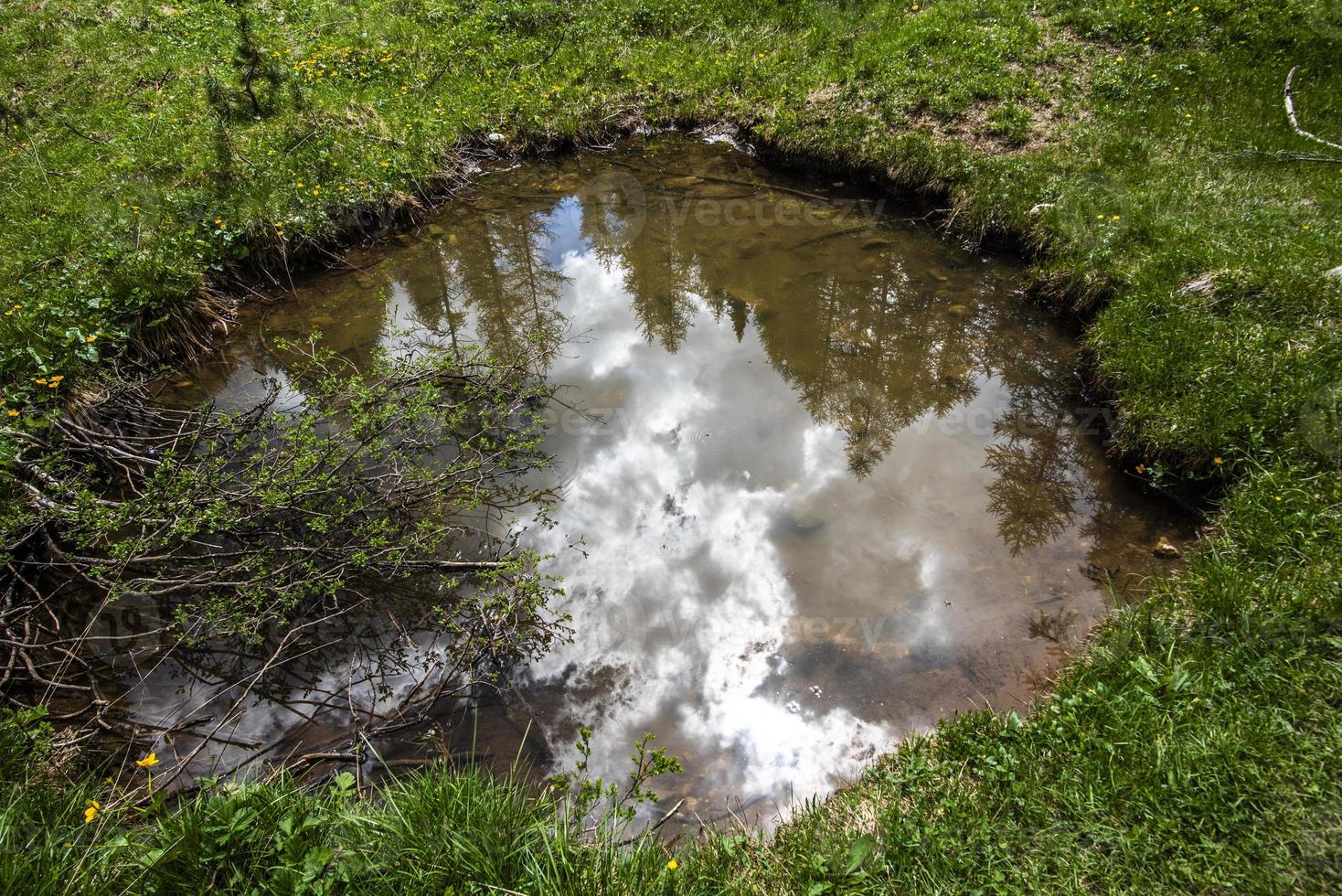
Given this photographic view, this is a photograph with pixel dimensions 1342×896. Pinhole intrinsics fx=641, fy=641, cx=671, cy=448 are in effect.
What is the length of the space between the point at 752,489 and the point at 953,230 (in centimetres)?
548

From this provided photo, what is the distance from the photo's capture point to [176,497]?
16.7 ft

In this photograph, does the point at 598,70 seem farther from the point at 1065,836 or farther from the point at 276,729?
the point at 1065,836

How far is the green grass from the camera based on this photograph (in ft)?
9.68

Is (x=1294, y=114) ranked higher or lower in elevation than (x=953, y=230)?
higher

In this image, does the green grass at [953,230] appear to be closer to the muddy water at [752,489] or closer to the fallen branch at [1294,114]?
the fallen branch at [1294,114]

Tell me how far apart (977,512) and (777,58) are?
1016cm

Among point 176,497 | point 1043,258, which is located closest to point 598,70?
point 1043,258

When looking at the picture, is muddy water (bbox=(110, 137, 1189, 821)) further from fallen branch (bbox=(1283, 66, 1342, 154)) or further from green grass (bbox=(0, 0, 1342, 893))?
fallen branch (bbox=(1283, 66, 1342, 154))

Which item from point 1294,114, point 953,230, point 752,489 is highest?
point 1294,114

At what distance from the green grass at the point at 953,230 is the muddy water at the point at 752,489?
1.72ft

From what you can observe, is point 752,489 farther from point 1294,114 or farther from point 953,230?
point 1294,114

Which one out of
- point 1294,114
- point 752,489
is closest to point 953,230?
point 1294,114

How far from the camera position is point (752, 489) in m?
5.95

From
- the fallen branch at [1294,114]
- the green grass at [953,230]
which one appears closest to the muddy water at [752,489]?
the green grass at [953,230]
